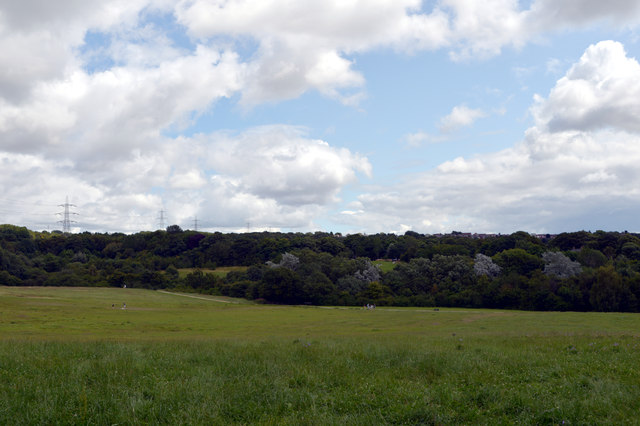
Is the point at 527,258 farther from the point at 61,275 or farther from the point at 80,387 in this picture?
the point at 61,275

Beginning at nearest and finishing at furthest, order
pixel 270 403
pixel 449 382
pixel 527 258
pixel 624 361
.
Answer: pixel 270 403 < pixel 449 382 < pixel 624 361 < pixel 527 258

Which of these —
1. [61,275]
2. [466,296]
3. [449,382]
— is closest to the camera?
[449,382]

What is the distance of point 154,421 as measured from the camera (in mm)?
8930

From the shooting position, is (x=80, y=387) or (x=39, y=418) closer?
(x=39, y=418)

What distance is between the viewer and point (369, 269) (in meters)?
105

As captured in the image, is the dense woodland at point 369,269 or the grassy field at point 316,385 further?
→ the dense woodland at point 369,269

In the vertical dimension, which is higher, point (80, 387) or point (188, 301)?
point (80, 387)

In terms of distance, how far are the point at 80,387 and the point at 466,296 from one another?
82.7m

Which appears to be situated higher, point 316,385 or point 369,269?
point 316,385

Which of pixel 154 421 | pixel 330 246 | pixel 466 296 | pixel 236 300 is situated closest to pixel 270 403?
pixel 154 421

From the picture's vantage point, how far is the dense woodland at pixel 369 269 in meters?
79.8

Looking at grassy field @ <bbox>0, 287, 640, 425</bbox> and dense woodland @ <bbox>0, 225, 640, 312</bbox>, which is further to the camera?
dense woodland @ <bbox>0, 225, 640, 312</bbox>

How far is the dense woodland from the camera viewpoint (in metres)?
79.8

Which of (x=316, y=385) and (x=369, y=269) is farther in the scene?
(x=369, y=269)
